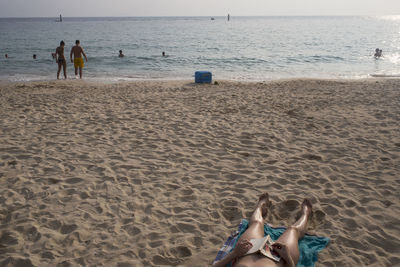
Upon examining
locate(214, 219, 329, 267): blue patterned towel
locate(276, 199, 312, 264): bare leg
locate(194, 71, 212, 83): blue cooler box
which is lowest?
locate(214, 219, 329, 267): blue patterned towel

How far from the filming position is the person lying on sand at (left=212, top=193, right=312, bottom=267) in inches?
97.0

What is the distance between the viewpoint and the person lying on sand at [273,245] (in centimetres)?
246

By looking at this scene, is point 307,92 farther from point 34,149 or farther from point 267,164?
point 34,149

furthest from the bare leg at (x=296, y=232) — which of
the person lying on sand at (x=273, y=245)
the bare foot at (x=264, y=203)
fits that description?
the bare foot at (x=264, y=203)

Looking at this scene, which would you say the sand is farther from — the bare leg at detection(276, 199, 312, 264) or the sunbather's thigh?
the sunbather's thigh

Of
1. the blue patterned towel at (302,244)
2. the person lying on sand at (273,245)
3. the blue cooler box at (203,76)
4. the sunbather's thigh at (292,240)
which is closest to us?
the person lying on sand at (273,245)

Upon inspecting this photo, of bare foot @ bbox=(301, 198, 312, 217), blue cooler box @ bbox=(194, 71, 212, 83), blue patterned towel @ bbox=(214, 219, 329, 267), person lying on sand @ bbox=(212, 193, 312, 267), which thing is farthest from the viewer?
blue cooler box @ bbox=(194, 71, 212, 83)

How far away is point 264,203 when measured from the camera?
141 inches

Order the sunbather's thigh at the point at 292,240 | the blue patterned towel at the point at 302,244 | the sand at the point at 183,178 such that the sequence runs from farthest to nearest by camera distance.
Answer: the sand at the point at 183,178
the blue patterned towel at the point at 302,244
the sunbather's thigh at the point at 292,240

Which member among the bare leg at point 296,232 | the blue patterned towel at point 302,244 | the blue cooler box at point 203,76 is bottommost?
the blue patterned towel at point 302,244

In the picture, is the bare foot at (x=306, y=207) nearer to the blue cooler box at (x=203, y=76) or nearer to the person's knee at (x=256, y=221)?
the person's knee at (x=256, y=221)

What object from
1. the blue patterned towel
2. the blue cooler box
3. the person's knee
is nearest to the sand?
the blue patterned towel

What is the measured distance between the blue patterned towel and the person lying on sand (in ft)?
0.31

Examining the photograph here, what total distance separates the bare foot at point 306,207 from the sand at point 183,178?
0.47ft
